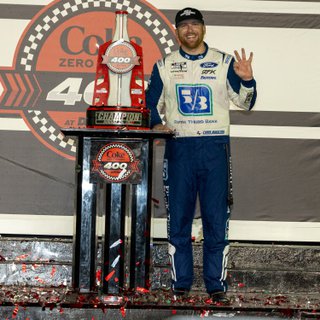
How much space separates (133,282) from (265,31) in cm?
190

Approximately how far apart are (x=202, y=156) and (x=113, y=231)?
613 mm

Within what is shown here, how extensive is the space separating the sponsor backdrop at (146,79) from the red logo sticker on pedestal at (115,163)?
36.7 inches

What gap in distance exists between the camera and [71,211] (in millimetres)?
5078

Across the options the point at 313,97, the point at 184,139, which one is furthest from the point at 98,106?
the point at 313,97

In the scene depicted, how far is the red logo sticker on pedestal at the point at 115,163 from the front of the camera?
4.14 metres

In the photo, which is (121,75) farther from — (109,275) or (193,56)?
(109,275)

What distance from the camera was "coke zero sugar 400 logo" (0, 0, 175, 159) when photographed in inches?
200

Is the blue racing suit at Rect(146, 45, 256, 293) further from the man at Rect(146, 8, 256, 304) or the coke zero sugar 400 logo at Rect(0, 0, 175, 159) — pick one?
the coke zero sugar 400 logo at Rect(0, 0, 175, 159)

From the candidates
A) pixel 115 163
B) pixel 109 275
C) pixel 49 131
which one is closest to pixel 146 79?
pixel 49 131

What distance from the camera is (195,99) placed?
435 cm

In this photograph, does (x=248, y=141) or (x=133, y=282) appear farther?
(x=248, y=141)

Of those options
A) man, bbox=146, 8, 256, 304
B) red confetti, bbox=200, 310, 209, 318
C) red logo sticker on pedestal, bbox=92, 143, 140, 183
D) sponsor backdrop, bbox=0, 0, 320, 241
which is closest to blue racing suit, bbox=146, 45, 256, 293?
man, bbox=146, 8, 256, 304

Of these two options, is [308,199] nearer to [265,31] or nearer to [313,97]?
[313,97]

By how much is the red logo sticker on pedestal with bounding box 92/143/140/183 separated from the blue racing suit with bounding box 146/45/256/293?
1.02 feet
